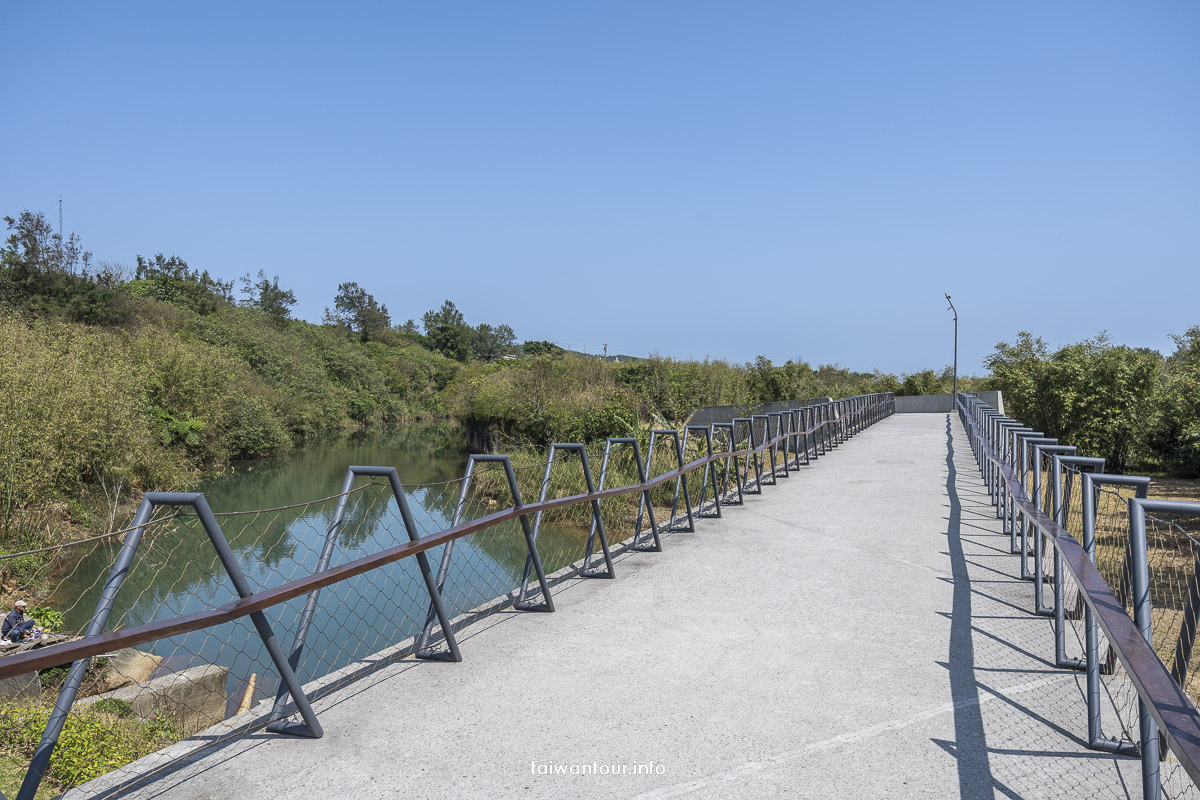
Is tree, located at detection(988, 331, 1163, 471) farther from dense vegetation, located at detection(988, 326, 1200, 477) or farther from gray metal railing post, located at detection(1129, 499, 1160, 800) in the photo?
gray metal railing post, located at detection(1129, 499, 1160, 800)

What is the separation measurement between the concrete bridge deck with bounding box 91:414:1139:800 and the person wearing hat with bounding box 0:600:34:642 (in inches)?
241

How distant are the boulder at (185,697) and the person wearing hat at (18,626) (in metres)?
1.03

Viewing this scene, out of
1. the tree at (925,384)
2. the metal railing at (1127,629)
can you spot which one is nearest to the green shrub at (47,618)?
the metal railing at (1127,629)

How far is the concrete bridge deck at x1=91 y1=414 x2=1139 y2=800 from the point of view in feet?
10.3

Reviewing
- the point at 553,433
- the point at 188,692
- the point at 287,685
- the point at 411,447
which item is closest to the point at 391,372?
the point at 411,447

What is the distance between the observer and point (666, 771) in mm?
3230

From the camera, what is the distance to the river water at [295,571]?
8219 millimetres

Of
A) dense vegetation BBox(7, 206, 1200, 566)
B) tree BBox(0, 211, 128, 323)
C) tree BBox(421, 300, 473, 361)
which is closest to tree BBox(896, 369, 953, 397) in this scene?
dense vegetation BBox(7, 206, 1200, 566)

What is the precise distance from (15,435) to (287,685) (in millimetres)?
14919

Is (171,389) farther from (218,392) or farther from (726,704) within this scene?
(726,704)

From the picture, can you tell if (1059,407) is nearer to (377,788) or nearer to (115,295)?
(377,788)

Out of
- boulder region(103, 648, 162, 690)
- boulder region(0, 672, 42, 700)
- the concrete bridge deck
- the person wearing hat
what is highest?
the concrete bridge deck

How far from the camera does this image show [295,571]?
45.3 ft

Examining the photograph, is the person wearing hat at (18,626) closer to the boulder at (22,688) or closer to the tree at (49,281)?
the boulder at (22,688)
